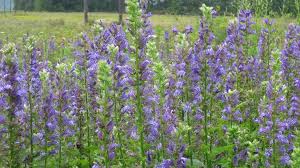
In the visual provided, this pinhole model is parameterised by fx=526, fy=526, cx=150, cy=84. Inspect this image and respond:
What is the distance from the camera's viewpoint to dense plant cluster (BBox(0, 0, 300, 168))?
163 inches

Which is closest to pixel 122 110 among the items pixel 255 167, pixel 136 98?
pixel 136 98

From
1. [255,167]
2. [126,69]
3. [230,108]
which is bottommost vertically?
[255,167]

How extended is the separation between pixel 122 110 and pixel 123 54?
492 millimetres

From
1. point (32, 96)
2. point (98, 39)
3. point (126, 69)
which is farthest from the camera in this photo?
point (98, 39)

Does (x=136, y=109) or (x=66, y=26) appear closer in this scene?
(x=136, y=109)

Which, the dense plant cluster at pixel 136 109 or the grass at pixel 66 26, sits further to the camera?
the grass at pixel 66 26

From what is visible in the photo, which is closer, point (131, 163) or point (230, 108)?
point (131, 163)

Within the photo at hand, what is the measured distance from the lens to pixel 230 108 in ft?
16.7

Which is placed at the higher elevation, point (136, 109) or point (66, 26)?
point (136, 109)

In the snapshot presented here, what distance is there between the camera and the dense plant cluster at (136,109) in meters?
4.13

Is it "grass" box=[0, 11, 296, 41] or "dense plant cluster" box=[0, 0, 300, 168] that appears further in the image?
"grass" box=[0, 11, 296, 41]

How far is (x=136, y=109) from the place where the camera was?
14.7ft

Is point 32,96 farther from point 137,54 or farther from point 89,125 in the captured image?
point 137,54

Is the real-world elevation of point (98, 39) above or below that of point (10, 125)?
above
